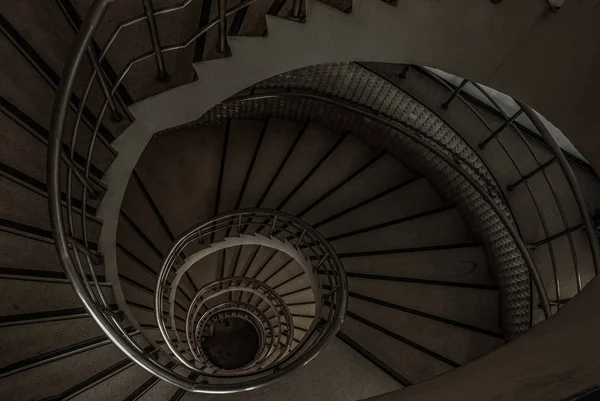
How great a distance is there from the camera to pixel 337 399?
423cm

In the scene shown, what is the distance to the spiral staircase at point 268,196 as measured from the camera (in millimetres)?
2736

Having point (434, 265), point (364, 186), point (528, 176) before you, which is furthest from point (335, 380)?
point (528, 176)

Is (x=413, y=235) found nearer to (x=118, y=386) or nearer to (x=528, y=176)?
(x=528, y=176)

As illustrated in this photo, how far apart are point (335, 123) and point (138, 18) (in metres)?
3.55

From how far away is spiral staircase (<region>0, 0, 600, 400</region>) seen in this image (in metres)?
2.74

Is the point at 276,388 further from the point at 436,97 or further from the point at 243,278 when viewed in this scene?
the point at 243,278

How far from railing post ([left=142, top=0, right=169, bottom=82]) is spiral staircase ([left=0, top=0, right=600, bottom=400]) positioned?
1cm

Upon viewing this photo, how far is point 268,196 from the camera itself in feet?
18.3

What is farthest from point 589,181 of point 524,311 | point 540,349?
point 540,349

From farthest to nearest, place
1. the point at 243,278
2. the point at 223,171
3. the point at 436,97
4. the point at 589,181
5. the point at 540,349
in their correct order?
the point at 243,278
the point at 223,171
the point at 436,97
the point at 589,181
the point at 540,349

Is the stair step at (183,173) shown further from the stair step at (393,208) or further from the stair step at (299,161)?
the stair step at (393,208)

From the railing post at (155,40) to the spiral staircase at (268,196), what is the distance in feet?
0.03

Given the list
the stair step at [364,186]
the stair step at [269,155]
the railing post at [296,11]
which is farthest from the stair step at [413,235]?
the railing post at [296,11]

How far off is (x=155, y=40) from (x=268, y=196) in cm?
314
